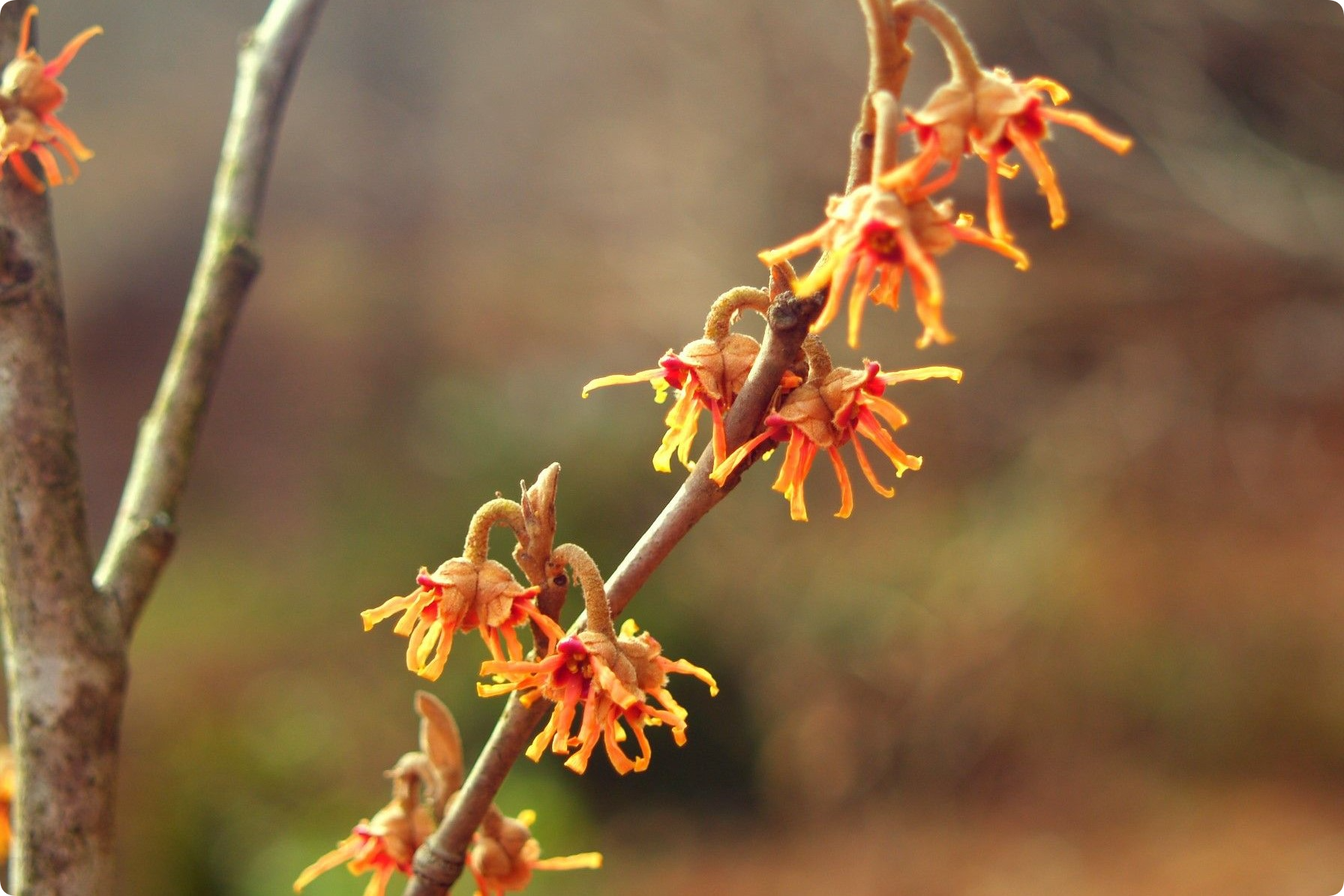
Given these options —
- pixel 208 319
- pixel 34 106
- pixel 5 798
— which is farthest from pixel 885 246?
pixel 5 798

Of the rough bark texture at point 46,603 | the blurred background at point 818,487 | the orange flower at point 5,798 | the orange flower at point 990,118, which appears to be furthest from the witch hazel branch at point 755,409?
the blurred background at point 818,487

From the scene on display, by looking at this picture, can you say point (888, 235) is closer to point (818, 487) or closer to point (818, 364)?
point (818, 364)

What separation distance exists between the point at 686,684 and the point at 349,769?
0.75 m

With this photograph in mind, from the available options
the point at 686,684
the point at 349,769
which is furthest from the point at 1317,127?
the point at 349,769

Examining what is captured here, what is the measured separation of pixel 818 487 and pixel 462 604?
8.82 ft

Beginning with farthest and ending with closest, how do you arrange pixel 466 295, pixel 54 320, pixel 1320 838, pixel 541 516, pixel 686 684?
1. pixel 466 295
2. pixel 1320 838
3. pixel 686 684
4. pixel 54 320
5. pixel 541 516

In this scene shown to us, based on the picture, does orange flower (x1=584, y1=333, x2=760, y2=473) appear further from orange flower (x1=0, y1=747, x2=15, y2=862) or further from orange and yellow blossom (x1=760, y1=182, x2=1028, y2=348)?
orange flower (x1=0, y1=747, x2=15, y2=862)

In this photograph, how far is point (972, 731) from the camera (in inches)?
108

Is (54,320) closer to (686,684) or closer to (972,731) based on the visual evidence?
(686,684)

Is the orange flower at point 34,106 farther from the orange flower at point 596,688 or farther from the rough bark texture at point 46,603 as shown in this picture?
the orange flower at point 596,688

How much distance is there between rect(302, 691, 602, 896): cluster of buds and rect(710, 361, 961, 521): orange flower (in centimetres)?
20

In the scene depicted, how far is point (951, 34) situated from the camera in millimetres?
298

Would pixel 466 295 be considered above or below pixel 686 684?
above

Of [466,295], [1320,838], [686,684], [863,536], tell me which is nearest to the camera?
[686,684]
